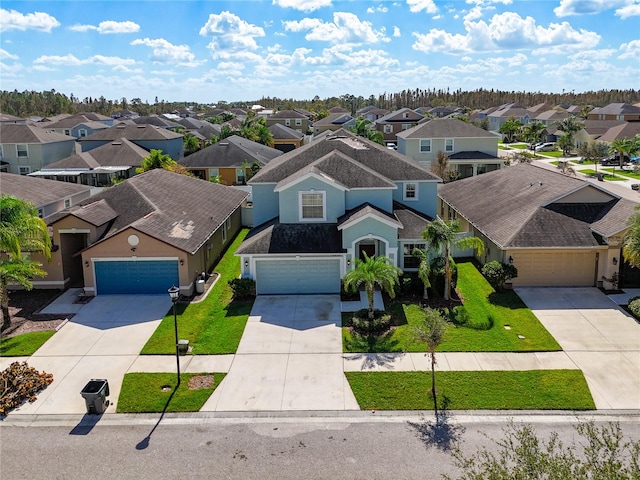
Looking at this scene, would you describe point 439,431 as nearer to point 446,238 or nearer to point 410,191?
point 446,238

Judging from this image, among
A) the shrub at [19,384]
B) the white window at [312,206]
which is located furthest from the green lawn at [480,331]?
the shrub at [19,384]

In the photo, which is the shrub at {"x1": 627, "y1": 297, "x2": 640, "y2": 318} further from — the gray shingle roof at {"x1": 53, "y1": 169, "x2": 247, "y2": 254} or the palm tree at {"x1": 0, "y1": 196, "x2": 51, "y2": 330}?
the palm tree at {"x1": 0, "y1": 196, "x2": 51, "y2": 330}

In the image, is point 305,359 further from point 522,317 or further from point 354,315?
point 522,317

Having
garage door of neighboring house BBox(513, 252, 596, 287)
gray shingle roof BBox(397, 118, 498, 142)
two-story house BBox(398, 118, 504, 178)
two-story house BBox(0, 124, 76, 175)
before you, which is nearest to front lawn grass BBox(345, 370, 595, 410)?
garage door of neighboring house BBox(513, 252, 596, 287)

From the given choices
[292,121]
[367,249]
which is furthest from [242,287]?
[292,121]

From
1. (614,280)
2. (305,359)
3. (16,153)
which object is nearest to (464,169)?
(614,280)

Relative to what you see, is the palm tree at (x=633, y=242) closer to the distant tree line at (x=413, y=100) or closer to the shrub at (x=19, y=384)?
the shrub at (x=19, y=384)

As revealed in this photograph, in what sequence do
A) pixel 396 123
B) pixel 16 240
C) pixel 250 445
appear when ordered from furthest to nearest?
pixel 396 123
pixel 16 240
pixel 250 445
